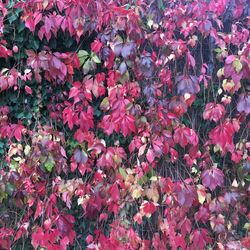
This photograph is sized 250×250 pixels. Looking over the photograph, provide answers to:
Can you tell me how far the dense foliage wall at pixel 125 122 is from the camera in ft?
7.80

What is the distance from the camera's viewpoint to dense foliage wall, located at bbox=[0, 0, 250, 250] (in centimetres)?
238

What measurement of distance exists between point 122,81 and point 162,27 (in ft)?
1.41

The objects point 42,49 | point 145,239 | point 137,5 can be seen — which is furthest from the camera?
point 145,239

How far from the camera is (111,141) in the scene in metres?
2.59

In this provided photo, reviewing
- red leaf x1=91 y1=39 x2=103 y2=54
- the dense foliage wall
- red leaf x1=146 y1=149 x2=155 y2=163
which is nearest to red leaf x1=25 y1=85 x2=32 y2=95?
the dense foliage wall

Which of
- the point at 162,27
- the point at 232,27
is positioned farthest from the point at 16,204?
the point at 232,27

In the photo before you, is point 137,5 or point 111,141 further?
point 111,141

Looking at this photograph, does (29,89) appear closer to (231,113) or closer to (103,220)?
(103,220)

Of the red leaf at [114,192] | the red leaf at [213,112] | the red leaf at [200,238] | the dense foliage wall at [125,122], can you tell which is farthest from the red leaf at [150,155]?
the red leaf at [200,238]

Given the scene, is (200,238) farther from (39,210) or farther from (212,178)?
(39,210)

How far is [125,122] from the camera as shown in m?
2.34

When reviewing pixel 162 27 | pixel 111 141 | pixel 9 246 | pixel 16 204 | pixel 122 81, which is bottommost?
pixel 9 246

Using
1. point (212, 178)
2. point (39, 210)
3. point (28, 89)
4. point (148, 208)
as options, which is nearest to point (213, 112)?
point (212, 178)

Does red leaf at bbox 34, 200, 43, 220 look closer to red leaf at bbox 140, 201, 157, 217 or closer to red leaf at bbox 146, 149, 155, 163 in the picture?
red leaf at bbox 140, 201, 157, 217
